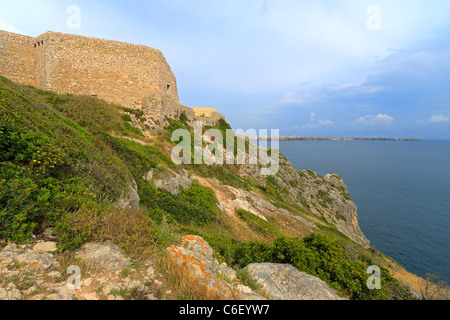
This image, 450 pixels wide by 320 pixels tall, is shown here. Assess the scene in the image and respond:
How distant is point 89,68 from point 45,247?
22711 mm

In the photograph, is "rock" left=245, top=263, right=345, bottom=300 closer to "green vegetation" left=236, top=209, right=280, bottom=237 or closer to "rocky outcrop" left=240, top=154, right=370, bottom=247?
"green vegetation" left=236, top=209, right=280, bottom=237

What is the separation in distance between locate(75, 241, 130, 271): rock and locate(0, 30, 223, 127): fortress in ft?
62.9

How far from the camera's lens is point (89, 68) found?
20.2 metres

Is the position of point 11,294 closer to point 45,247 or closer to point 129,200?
point 45,247

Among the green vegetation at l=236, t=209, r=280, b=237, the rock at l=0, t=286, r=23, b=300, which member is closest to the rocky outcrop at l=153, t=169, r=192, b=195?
the green vegetation at l=236, t=209, r=280, b=237

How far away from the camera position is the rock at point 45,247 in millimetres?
3543

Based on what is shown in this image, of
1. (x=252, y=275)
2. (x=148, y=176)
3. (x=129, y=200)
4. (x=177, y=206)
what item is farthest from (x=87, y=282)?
(x=148, y=176)

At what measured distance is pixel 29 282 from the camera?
290 centimetres

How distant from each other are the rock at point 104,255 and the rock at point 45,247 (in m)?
0.43

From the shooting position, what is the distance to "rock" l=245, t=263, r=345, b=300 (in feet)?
13.7

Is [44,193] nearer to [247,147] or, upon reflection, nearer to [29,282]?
[29,282]
